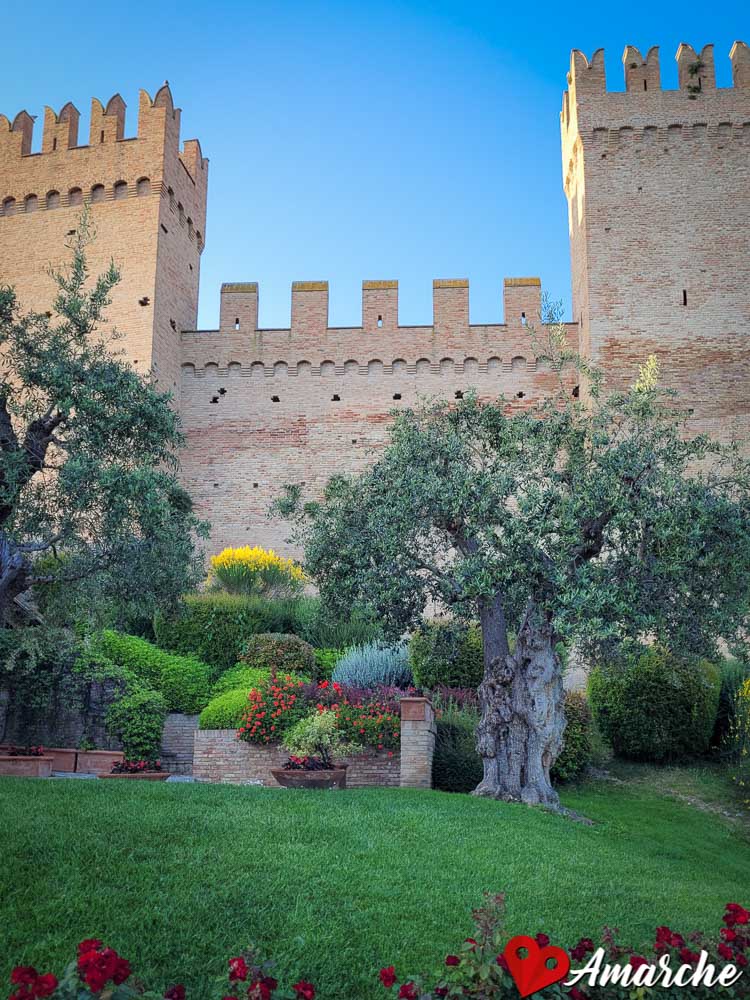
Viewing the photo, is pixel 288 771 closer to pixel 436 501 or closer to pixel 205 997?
pixel 436 501

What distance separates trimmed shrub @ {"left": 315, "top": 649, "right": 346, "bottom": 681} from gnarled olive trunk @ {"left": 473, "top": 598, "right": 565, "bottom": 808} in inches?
207

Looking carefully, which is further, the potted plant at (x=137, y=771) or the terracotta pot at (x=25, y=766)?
the terracotta pot at (x=25, y=766)

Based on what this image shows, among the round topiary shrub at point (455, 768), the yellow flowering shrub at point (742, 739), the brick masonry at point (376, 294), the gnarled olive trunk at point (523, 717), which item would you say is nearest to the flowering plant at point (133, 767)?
the round topiary shrub at point (455, 768)

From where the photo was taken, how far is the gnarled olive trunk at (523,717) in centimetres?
1100

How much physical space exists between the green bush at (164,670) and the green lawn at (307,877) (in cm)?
550

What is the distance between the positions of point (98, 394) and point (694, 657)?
7325 millimetres

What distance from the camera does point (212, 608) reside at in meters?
17.4

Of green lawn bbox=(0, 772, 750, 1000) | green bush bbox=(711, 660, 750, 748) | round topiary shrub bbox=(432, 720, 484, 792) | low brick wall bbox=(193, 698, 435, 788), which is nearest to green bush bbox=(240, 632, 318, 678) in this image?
low brick wall bbox=(193, 698, 435, 788)

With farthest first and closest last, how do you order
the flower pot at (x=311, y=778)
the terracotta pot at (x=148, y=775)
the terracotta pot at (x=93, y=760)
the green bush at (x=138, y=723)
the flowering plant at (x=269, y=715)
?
1. the green bush at (x=138, y=723)
2. the terracotta pot at (x=93, y=760)
3. the flowering plant at (x=269, y=715)
4. the terracotta pot at (x=148, y=775)
5. the flower pot at (x=311, y=778)

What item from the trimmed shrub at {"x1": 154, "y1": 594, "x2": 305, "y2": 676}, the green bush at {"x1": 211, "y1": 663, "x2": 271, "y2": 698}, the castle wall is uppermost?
the castle wall

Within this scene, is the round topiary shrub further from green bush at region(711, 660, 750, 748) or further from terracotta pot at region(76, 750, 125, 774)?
green bush at region(711, 660, 750, 748)

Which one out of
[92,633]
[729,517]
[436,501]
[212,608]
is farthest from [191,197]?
[729,517]

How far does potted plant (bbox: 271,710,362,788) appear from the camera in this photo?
1120cm

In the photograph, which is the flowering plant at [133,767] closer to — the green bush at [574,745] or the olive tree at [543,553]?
the olive tree at [543,553]
